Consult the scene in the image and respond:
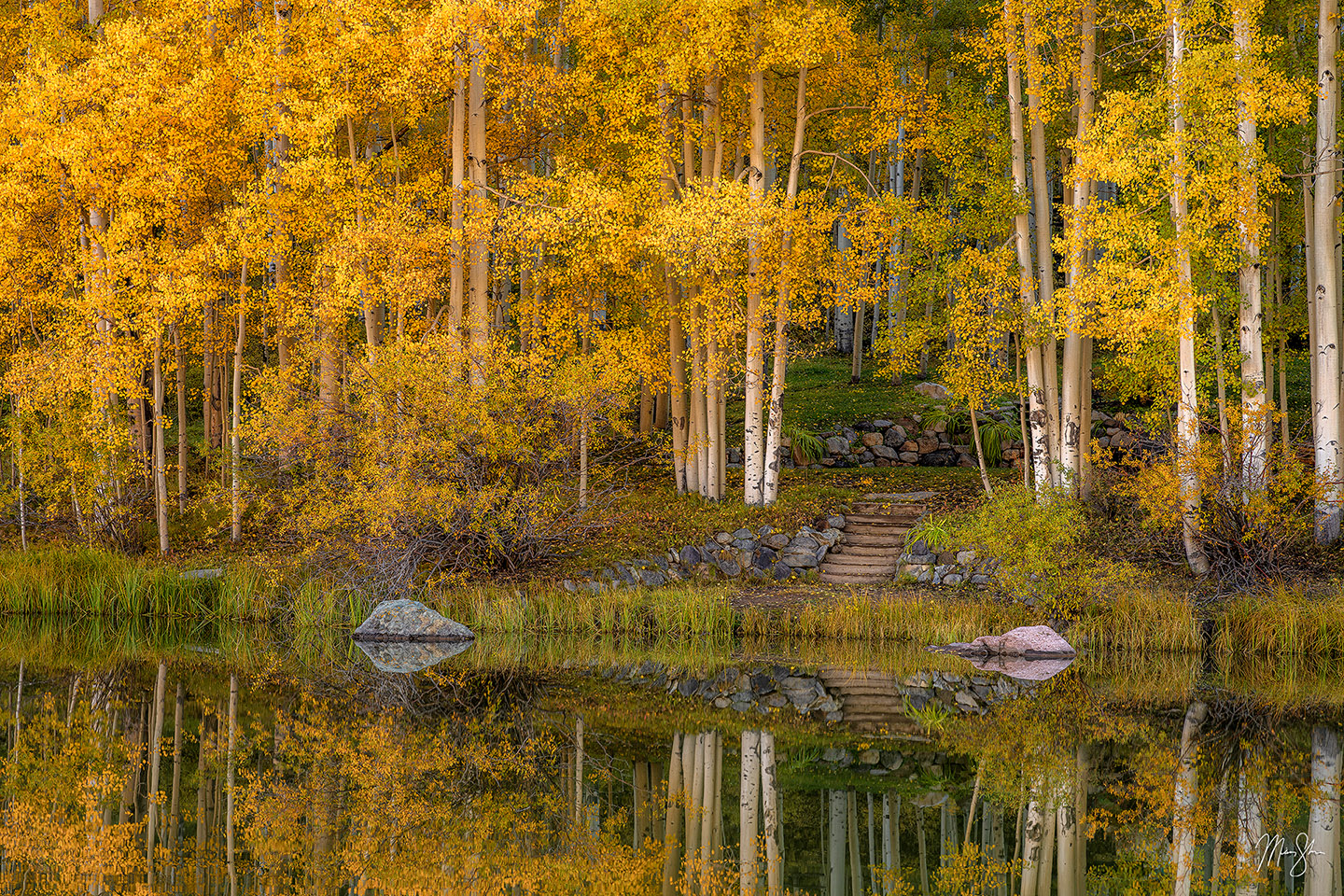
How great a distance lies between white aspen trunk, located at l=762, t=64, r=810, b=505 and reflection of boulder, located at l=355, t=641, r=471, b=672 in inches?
235

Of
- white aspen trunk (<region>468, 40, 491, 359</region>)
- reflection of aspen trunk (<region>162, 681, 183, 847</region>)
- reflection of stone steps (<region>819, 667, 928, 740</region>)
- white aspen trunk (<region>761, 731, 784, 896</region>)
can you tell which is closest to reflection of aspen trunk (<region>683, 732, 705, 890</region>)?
white aspen trunk (<region>761, 731, 784, 896</region>)

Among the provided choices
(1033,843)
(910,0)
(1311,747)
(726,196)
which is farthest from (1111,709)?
(910,0)

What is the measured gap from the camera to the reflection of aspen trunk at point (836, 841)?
637 centimetres

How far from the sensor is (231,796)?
7.80m

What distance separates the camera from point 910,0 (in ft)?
73.3

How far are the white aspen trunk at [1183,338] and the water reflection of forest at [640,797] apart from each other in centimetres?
433

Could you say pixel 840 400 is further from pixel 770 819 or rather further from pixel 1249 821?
pixel 770 819

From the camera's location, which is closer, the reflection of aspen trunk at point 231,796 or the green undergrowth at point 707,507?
the reflection of aspen trunk at point 231,796

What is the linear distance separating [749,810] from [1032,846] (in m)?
1.65

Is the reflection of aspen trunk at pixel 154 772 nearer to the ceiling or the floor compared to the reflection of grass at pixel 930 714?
nearer to the ceiling

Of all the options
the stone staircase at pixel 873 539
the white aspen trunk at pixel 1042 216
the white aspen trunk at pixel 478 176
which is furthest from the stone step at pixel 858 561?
the white aspen trunk at pixel 478 176

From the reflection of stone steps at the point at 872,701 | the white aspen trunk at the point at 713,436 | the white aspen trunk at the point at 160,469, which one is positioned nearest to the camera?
the reflection of stone steps at the point at 872,701

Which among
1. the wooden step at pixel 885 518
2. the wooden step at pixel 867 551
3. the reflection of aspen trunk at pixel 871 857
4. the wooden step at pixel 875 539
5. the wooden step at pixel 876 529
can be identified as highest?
the wooden step at pixel 885 518

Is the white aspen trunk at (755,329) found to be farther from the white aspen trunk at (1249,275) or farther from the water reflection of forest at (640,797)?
the water reflection of forest at (640,797)
